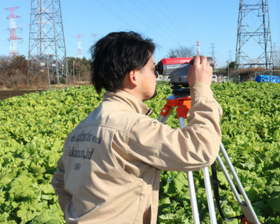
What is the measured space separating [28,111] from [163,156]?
10.2 meters

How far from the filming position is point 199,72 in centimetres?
179

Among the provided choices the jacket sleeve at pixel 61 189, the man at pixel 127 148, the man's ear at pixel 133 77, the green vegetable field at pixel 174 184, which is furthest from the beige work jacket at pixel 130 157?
the green vegetable field at pixel 174 184

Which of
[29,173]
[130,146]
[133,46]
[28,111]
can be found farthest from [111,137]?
[28,111]

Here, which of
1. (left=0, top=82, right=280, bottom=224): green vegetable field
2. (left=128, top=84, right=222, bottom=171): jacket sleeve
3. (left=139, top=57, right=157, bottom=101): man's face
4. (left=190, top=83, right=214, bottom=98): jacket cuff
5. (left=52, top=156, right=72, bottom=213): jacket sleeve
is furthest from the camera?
(left=0, top=82, right=280, bottom=224): green vegetable field

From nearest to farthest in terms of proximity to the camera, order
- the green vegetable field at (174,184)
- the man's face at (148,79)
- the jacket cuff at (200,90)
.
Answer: the jacket cuff at (200,90) < the man's face at (148,79) < the green vegetable field at (174,184)

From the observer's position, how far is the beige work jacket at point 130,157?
1590 mm

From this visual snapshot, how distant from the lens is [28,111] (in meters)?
11.1

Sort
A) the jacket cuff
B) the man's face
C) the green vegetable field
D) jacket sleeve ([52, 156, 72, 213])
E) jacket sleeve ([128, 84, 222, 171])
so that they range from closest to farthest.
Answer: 1. jacket sleeve ([128, 84, 222, 171])
2. the jacket cuff
3. the man's face
4. jacket sleeve ([52, 156, 72, 213])
5. the green vegetable field

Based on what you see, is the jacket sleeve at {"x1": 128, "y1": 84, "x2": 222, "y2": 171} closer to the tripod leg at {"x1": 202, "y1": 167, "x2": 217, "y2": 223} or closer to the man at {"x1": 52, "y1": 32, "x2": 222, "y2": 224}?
the man at {"x1": 52, "y1": 32, "x2": 222, "y2": 224}

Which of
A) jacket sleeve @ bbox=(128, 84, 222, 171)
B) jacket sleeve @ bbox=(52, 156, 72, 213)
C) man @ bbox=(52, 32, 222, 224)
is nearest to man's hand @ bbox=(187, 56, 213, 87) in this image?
man @ bbox=(52, 32, 222, 224)

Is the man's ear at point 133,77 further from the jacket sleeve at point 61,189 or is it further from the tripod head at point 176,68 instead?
the jacket sleeve at point 61,189

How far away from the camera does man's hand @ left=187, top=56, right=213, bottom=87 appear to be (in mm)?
1788

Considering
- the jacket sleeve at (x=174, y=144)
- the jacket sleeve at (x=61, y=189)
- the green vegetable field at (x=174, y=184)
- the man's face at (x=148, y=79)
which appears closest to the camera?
the jacket sleeve at (x=174, y=144)

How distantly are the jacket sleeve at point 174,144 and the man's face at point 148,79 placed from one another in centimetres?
30
